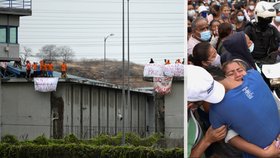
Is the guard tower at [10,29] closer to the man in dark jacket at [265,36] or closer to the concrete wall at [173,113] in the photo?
the concrete wall at [173,113]

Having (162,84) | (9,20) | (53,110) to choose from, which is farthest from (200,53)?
(53,110)

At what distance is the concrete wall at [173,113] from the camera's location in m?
43.8

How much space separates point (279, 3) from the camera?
6973 mm

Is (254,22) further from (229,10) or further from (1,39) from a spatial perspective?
(1,39)

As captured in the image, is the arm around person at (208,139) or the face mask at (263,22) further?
the face mask at (263,22)

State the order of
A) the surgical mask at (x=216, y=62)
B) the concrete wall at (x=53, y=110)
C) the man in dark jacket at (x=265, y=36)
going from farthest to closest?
the concrete wall at (x=53, y=110)
the man in dark jacket at (x=265, y=36)
the surgical mask at (x=216, y=62)

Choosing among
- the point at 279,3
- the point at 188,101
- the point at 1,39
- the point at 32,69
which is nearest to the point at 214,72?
the point at 188,101

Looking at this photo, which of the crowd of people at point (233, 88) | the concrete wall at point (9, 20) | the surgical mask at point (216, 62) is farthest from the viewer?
the concrete wall at point (9, 20)

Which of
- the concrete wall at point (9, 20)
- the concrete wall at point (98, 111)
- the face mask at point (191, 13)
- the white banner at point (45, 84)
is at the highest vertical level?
the concrete wall at point (9, 20)

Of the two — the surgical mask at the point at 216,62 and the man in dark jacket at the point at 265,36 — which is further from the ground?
the man in dark jacket at the point at 265,36

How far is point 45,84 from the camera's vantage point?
44219mm

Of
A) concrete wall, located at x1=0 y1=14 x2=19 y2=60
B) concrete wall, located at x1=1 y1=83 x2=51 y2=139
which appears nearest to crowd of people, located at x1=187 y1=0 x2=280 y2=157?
concrete wall, located at x1=0 y1=14 x2=19 y2=60

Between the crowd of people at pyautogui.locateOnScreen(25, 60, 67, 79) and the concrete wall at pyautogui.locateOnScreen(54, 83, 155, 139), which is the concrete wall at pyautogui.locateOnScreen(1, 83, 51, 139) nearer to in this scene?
the crowd of people at pyautogui.locateOnScreen(25, 60, 67, 79)

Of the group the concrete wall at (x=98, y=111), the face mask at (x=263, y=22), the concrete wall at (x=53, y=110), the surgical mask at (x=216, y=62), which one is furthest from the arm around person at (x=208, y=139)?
the concrete wall at (x=98, y=111)
